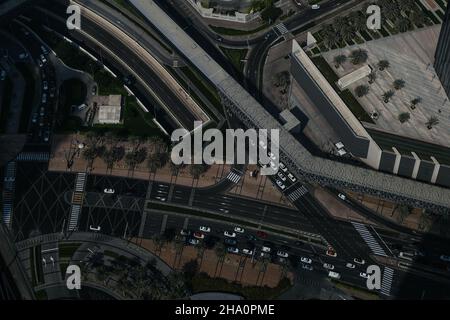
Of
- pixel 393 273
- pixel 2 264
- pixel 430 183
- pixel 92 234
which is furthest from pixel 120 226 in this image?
pixel 430 183

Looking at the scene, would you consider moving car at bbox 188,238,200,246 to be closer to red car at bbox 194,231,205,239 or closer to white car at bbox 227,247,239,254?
red car at bbox 194,231,205,239

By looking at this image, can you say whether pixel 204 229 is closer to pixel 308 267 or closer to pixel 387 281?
pixel 308 267

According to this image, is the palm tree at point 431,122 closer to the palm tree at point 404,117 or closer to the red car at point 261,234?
the palm tree at point 404,117

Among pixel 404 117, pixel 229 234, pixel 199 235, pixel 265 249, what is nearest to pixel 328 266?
pixel 265 249

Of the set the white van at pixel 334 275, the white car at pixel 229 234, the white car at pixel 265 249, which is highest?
the white car at pixel 229 234

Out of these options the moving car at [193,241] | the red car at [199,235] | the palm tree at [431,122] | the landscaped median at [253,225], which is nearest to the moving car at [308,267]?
the landscaped median at [253,225]
